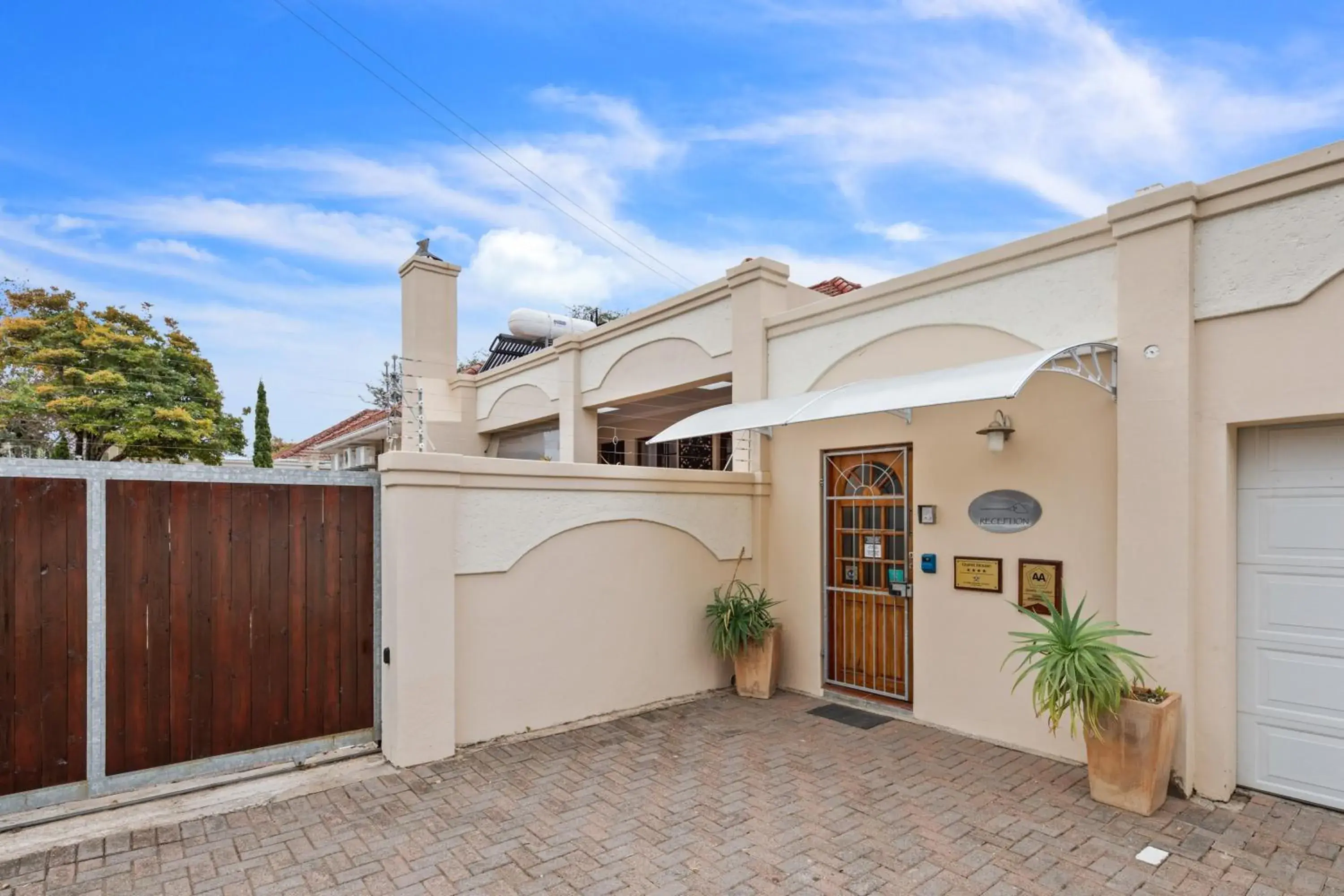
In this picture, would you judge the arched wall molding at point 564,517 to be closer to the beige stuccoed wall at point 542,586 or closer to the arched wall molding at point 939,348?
the beige stuccoed wall at point 542,586

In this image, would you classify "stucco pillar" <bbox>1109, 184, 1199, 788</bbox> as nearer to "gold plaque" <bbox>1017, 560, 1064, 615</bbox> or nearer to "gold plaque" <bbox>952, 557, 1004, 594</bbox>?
"gold plaque" <bbox>1017, 560, 1064, 615</bbox>

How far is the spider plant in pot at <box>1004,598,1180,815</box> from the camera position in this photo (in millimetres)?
4867

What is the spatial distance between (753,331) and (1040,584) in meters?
4.45

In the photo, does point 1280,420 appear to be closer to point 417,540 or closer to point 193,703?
point 417,540

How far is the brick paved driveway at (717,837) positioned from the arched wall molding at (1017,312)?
378 centimetres

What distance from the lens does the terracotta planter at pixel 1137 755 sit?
4.86 m

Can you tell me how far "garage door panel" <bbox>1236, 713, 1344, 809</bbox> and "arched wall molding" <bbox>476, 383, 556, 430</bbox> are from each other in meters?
10.6

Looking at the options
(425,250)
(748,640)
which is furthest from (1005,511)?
(425,250)

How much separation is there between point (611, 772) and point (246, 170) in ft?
40.5

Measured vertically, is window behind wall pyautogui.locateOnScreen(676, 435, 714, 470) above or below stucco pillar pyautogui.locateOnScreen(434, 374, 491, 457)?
below

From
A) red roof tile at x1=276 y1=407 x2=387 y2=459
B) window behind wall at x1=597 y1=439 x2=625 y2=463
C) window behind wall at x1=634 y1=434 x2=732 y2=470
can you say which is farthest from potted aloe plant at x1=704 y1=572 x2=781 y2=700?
red roof tile at x1=276 y1=407 x2=387 y2=459

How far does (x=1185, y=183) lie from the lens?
5.27 m

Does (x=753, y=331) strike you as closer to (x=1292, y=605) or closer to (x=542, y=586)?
(x=542, y=586)

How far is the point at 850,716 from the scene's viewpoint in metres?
7.21
